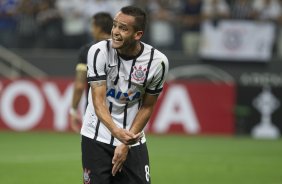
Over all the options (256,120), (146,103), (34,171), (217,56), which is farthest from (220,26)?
(146,103)

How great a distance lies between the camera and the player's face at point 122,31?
6.28m

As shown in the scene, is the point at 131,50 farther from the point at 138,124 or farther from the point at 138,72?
the point at 138,124

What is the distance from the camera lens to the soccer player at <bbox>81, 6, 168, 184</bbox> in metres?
6.34

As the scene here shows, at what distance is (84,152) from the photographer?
6594mm

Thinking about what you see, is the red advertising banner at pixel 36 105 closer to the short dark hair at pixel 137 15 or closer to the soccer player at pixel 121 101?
the soccer player at pixel 121 101

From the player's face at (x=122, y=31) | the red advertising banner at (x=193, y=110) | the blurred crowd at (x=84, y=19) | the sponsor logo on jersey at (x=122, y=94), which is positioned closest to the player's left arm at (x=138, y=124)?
the sponsor logo on jersey at (x=122, y=94)

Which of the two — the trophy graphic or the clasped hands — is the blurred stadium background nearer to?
the trophy graphic

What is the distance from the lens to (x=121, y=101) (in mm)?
6574

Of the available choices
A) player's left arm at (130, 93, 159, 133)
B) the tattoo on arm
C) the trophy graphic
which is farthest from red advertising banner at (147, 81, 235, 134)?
player's left arm at (130, 93, 159, 133)

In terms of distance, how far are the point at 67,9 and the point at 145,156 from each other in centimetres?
1344

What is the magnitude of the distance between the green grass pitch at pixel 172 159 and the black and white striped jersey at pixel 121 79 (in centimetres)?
448

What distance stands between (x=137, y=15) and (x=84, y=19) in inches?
533

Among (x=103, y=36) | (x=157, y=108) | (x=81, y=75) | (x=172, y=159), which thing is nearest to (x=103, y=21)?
(x=103, y=36)

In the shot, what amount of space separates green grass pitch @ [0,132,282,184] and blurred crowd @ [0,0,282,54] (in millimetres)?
2712
